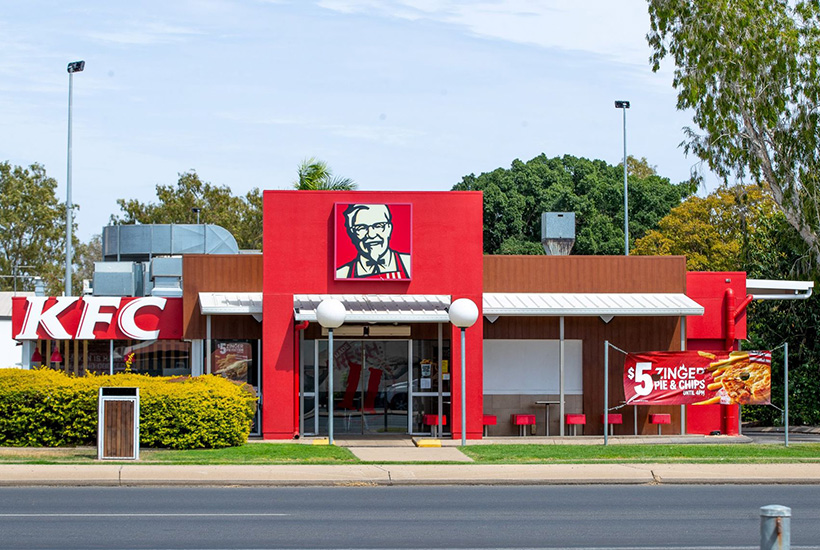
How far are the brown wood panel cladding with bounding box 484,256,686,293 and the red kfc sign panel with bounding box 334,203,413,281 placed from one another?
2.27 meters

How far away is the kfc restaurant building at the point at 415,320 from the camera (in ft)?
73.3

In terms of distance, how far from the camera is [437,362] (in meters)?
23.7

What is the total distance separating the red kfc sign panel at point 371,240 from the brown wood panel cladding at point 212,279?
2027mm

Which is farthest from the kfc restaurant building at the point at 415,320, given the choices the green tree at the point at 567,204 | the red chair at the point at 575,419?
the green tree at the point at 567,204

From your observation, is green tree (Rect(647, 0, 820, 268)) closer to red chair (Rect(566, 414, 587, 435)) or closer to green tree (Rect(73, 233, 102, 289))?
red chair (Rect(566, 414, 587, 435))

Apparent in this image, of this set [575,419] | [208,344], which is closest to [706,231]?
[575,419]

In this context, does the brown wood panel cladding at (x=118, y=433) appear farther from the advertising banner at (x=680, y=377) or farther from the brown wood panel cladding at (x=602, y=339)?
the advertising banner at (x=680, y=377)

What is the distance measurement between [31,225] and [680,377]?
5881 cm

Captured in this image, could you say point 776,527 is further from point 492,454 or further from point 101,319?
point 101,319

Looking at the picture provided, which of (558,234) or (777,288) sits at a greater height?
(558,234)

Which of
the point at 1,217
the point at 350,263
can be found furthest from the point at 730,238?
the point at 1,217

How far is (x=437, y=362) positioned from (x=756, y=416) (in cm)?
1549

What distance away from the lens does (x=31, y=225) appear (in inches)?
2805

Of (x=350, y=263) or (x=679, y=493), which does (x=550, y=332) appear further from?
(x=679, y=493)
